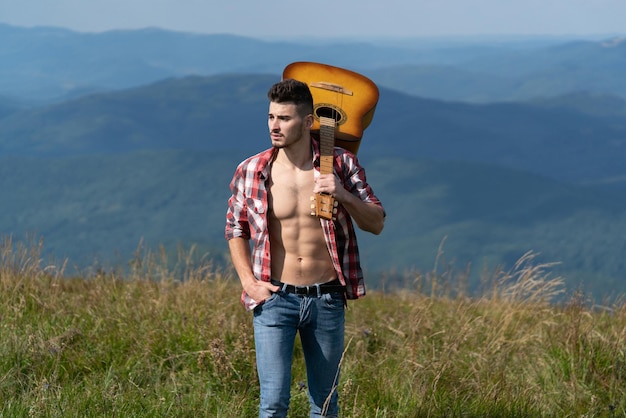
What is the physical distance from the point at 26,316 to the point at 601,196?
18562 cm

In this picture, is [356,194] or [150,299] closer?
[356,194]

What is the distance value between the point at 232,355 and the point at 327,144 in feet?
7.11

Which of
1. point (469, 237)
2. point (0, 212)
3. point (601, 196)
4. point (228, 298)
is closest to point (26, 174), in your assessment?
point (0, 212)

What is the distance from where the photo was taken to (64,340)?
6.24m

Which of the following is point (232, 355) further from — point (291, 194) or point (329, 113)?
point (329, 113)

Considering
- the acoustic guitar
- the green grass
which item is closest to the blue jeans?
the acoustic guitar

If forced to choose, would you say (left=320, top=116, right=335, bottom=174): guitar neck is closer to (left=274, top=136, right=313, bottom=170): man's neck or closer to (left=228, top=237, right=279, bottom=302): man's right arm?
(left=274, top=136, right=313, bottom=170): man's neck

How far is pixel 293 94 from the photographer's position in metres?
3.85

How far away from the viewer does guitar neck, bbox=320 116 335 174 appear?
3854mm

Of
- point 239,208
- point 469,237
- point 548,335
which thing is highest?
point 239,208

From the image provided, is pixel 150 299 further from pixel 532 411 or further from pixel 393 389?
pixel 532 411

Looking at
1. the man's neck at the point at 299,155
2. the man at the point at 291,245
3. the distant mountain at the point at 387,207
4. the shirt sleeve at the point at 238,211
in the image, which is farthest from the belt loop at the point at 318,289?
the distant mountain at the point at 387,207

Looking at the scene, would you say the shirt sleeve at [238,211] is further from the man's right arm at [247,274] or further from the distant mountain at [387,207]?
the distant mountain at [387,207]

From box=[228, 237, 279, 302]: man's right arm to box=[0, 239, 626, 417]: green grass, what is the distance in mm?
1082
